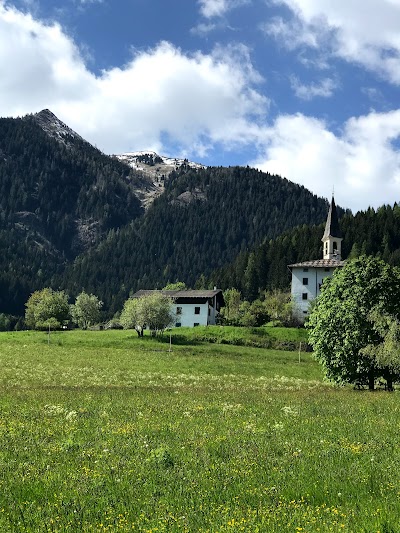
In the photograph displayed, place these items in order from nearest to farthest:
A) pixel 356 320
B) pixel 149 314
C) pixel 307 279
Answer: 1. pixel 356 320
2. pixel 149 314
3. pixel 307 279

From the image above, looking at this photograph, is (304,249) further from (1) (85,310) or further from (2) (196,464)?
(2) (196,464)

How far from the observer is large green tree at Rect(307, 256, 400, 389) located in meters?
35.3

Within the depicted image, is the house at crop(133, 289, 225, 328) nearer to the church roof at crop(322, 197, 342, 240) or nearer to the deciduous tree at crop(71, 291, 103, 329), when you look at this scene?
the deciduous tree at crop(71, 291, 103, 329)

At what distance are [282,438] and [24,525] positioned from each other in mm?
8194

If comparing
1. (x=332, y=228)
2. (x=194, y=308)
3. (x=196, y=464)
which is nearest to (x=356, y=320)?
(x=196, y=464)

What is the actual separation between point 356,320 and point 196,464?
27.2 m

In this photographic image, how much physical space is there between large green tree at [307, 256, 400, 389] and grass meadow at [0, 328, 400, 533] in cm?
1119

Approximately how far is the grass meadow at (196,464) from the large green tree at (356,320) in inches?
440

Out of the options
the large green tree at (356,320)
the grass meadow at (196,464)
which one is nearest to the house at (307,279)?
the large green tree at (356,320)

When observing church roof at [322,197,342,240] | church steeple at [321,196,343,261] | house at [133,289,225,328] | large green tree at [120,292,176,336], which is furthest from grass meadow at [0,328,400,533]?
church roof at [322,197,342,240]

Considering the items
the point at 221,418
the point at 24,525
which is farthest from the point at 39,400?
the point at 24,525

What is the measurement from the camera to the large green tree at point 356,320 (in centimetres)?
3528

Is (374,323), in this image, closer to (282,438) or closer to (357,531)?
(282,438)

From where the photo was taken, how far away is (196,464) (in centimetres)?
1105
